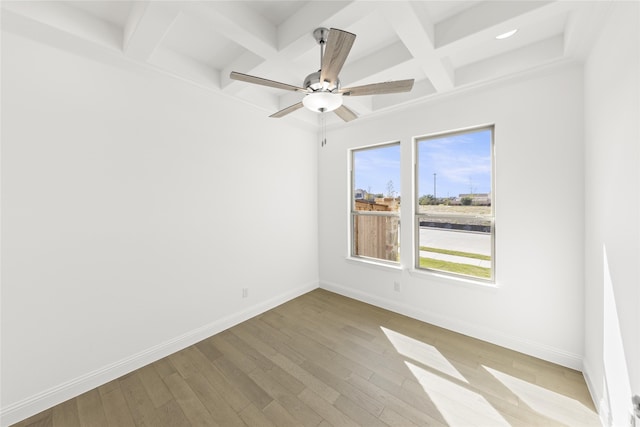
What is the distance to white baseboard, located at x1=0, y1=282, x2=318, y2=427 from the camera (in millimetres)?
1723

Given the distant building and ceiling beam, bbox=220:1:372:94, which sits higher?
ceiling beam, bbox=220:1:372:94

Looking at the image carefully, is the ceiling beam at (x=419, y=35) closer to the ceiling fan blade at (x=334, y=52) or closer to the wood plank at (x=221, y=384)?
the ceiling fan blade at (x=334, y=52)

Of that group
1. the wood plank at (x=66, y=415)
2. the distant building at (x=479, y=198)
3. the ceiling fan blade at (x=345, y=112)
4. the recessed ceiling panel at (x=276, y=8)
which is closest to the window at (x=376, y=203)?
the distant building at (x=479, y=198)

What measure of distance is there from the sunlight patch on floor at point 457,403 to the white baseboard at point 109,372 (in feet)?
6.95

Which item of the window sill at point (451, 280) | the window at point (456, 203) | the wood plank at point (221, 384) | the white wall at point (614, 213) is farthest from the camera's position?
the window at point (456, 203)

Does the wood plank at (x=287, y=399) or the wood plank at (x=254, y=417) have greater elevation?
the wood plank at (x=287, y=399)

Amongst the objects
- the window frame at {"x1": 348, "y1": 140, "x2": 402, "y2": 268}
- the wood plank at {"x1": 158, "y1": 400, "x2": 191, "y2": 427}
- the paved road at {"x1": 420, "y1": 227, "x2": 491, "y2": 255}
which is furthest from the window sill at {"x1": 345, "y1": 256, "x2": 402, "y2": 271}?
the wood plank at {"x1": 158, "y1": 400, "x2": 191, "y2": 427}

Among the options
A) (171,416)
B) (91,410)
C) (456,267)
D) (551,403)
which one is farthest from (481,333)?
(91,410)

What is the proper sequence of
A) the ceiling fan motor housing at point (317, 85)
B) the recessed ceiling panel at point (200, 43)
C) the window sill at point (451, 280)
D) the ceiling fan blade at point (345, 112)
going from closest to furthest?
the ceiling fan motor housing at point (317, 85), the recessed ceiling panel at point (200, 43), the ceiling fan blade at point (345, 112), the window sill at point (451, 280)

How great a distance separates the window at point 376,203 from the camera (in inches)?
137

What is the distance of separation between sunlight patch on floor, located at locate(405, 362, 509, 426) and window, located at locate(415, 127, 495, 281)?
4.17ft

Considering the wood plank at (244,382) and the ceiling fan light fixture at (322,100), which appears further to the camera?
the wood plank at (244,382)

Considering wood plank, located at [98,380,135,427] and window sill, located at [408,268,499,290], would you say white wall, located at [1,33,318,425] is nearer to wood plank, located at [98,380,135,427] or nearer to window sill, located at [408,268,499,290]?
wood plank, located at [98,380,135,427]

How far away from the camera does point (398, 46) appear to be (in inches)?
86.2
